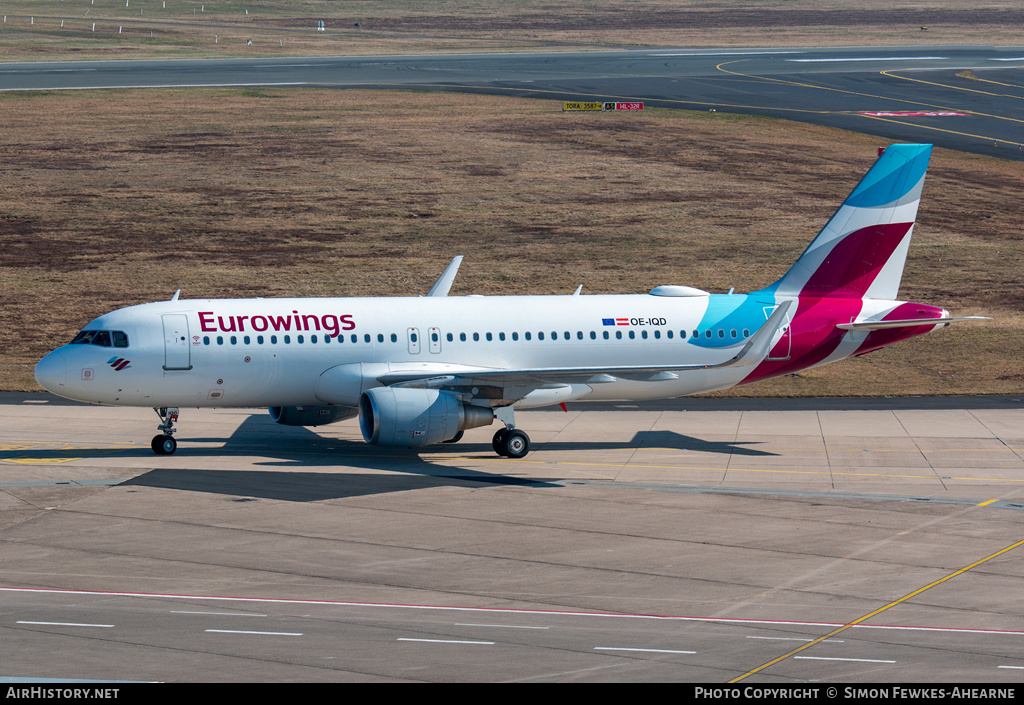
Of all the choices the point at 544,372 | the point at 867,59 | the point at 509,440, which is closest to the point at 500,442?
the point at 509,440

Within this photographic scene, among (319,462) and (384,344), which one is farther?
(384,344)

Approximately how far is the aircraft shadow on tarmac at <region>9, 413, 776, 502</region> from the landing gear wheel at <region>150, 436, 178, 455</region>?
0.41 m

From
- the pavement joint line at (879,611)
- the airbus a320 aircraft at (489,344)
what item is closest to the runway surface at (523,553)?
the pavement joint line at (879,611)

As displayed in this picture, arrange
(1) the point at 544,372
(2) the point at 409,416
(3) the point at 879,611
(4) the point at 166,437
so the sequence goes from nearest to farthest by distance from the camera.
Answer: (3) the point at 879,611
(2) the point at 409,416
(1) the point at 544,372
(4) the point at 166,437

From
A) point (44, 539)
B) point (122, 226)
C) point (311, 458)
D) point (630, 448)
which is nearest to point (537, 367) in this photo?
point (630, 448)

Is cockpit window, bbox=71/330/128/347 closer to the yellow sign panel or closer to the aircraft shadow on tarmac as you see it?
the aircraft shadow on tarmac

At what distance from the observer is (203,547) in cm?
2822

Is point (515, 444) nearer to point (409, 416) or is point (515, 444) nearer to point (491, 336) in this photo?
point (491, 336)

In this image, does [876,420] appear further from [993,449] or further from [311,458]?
[311,458]

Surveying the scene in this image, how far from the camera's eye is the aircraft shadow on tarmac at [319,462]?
111 feet

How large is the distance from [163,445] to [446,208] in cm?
3828

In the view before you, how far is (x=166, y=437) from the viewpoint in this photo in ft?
124
